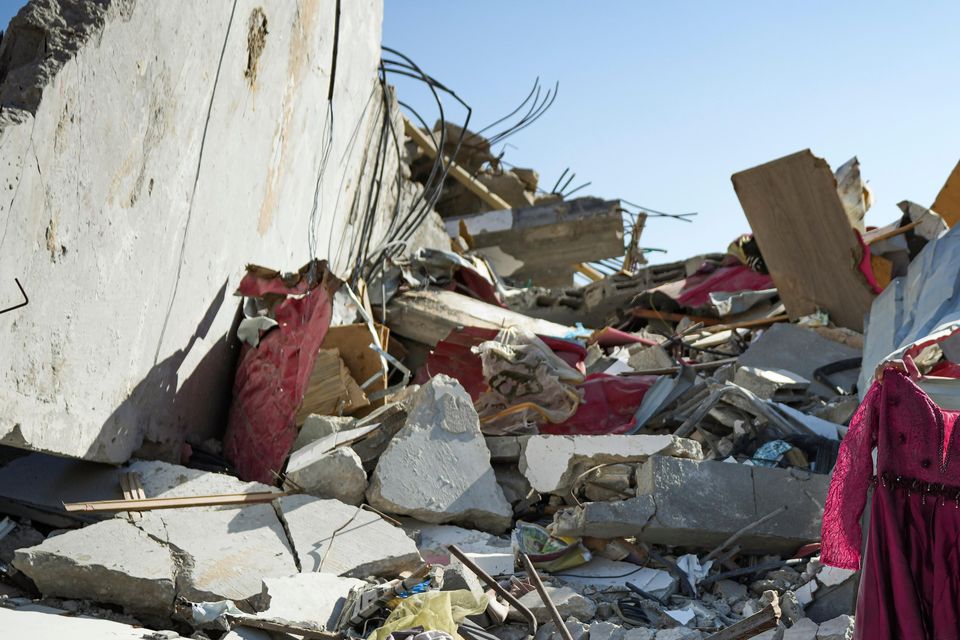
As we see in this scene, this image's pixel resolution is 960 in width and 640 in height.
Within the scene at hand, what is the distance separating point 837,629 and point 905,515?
30.1 inches

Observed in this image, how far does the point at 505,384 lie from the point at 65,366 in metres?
2.69

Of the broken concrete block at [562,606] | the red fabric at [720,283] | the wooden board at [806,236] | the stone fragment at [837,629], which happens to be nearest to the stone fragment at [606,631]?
the broken concrete block at [562,606]

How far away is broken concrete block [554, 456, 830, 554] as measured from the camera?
4.48 meters

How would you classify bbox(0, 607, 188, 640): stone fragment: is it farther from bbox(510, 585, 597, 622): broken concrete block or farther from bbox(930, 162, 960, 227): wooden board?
bbox(930, 162, 960, 227): wooden board

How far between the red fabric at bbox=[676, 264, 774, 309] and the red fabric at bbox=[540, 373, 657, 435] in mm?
2939

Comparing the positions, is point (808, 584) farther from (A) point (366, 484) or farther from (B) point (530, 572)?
(A) point (366, 484)

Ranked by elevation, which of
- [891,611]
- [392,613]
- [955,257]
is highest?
[955,257]

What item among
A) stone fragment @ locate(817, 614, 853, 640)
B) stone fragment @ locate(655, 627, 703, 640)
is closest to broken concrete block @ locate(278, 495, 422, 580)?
stone fragment @ locate(655, 627, 703, 640)

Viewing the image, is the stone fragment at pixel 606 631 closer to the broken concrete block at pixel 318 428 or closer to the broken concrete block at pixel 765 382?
the broken concrete block at pixel 318 428

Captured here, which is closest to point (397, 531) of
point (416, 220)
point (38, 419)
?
point (38, 419)

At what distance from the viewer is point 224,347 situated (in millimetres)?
6113

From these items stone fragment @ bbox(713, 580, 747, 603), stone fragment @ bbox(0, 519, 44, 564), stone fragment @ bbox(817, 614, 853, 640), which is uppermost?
stone fragment @ bbox(0, 519, 44, 564)


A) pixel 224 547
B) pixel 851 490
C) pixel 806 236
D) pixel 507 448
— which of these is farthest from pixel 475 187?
pixel 851 490

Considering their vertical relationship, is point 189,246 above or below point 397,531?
above
